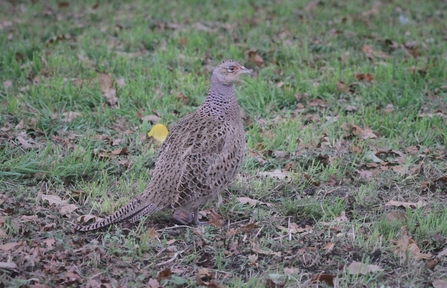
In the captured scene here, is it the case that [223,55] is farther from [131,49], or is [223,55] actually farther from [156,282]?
[156,282]

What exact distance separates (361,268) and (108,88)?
3971 millimetres

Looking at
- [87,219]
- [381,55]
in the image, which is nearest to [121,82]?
[87,219]

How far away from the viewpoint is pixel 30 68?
7.73 metres

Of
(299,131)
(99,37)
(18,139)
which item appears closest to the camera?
(18,139)

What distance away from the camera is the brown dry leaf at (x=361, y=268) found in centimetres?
416

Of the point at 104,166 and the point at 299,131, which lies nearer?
the point at 104,166

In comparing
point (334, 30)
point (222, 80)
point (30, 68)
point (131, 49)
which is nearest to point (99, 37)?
point (131, 49)

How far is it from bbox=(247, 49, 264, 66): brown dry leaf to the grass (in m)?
0.03

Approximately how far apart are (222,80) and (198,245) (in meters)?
1.37

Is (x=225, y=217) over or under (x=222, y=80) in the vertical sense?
under

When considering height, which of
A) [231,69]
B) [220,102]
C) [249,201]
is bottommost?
[249,201]

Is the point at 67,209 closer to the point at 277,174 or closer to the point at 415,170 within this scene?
the point at 277,174

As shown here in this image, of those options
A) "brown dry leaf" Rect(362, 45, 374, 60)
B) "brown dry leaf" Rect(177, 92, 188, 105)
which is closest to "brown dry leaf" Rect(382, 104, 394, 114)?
"brown dry leaf" Rect(362, 45, 374, 60)

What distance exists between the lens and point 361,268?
418cm
